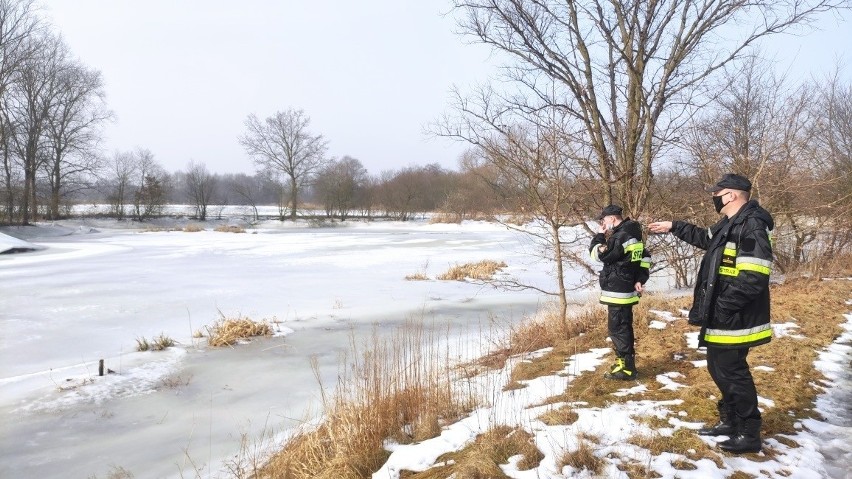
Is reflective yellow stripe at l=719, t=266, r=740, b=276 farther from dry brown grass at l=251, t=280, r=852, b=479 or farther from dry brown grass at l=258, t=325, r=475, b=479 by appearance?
dry brown grass at l=258, t=325, r=475, b=479

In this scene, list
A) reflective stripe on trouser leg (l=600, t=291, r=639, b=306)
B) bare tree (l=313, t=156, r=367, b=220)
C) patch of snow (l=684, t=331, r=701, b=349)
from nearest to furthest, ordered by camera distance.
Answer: reflective stripe on trouser leg (l=600, t=291, r=639, b=306), patch of snow (l=684, t=331, r=701, b=349), bare tree (l=313, t=156, r=367, b=220)

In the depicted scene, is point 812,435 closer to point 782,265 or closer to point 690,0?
point 690,0

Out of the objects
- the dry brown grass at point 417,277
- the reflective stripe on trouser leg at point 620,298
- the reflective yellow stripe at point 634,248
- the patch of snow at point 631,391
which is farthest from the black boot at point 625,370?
the dry brown grass at point 417,277

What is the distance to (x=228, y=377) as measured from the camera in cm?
620

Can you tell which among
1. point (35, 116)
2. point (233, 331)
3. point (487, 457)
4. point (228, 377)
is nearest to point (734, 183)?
point (487, 457)

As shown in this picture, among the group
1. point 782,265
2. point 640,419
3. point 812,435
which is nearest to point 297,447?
point 640,419

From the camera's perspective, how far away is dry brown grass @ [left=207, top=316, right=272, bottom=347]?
24.8 feet

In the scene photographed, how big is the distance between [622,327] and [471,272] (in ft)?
34.1

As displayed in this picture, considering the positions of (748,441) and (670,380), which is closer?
(748,441)

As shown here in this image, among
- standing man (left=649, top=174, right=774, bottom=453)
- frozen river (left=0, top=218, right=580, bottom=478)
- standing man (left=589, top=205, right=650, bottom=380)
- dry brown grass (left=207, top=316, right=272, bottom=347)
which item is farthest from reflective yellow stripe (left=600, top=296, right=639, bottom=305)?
dry brown grass (left=207, top=316, right=272, bottom=347)

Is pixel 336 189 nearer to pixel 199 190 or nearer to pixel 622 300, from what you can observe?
pixel 199 190

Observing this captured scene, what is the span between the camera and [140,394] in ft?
18.2

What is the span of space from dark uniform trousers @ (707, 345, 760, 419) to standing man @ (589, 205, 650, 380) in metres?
1.25

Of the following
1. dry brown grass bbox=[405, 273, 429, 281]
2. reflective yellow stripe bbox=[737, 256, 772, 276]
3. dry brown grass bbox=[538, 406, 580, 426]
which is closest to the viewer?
reflective yellow stripe bbox=[737, 256, 772, 276]
